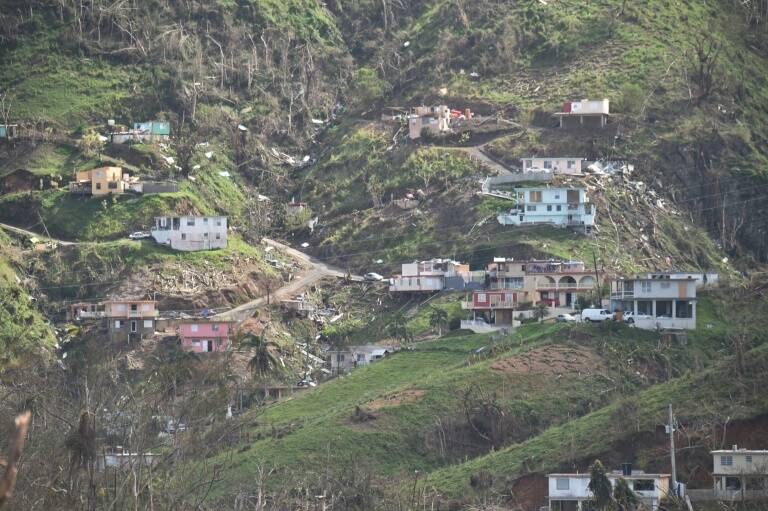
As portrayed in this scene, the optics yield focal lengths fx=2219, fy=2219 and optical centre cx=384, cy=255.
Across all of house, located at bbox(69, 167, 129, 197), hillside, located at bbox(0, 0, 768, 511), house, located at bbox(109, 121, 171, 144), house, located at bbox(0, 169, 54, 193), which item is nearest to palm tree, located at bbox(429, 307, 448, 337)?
hillside, located at bbox(0, 0, 768, 511)

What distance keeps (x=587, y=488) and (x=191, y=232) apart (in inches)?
1845

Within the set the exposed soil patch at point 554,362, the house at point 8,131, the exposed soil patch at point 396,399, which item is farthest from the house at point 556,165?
the house at point 8,131

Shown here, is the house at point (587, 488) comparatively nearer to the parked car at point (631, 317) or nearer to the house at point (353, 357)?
the parked car at point (631, 317)

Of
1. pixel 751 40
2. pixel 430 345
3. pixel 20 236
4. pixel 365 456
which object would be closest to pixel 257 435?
pixel 365 456

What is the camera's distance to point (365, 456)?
3590 inches

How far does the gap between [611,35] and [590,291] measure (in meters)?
38.4

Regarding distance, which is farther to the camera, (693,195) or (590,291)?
(693,195)

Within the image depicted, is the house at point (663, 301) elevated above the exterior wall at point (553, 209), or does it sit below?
below

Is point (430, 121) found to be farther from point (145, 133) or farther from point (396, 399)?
point (396, 399)

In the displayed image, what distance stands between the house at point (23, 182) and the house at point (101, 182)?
8.39 feet

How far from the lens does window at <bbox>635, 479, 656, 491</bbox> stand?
3078 inches

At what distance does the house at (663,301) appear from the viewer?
101188mm

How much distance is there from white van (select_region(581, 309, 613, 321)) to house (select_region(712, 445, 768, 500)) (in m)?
22.9

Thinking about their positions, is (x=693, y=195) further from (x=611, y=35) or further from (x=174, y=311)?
(x=174, y=311)
